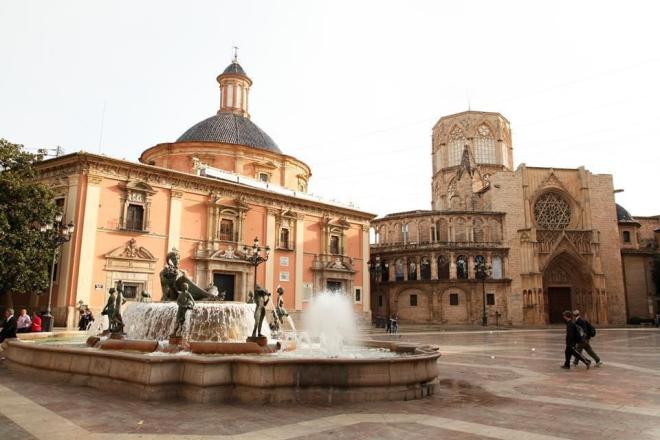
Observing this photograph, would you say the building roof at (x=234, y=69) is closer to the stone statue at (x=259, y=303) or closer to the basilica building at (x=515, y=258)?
the basilica building at (x=515, y=258)

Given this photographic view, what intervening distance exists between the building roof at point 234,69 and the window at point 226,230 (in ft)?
53.5

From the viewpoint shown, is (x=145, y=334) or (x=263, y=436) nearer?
(x=263, y=436)

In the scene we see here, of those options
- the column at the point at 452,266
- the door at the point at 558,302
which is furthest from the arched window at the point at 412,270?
the door at the point at 558,302

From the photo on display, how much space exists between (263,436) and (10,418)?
313cm

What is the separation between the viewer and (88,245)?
22.7 metres

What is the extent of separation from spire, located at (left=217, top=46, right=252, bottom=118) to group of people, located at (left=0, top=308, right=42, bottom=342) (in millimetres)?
25781

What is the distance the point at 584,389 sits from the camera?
8.45 meters

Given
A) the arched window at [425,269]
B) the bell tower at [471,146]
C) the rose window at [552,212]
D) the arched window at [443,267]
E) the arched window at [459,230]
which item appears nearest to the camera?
the arched window at [443,267]

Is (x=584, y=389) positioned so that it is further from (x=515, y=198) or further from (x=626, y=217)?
(x=626, y=217)

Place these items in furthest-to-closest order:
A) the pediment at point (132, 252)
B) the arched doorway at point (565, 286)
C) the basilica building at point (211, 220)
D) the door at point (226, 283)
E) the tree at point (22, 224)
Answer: the arched doorway at point (565, 286)
the door at point (226, 283)
the pediment at point (132, 252)
the basilica building at point (211, 220)
the tree at point (22, 224)

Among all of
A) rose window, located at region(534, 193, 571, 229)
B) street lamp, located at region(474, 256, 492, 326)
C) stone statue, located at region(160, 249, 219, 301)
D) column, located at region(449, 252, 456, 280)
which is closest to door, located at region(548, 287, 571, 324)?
rose window, located at region(534, 193, 571, 229)

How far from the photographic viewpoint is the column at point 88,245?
22031mm

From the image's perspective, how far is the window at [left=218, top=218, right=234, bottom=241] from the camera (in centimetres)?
2810

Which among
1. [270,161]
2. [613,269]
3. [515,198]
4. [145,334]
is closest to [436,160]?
[515,198]
